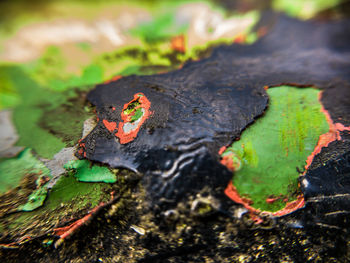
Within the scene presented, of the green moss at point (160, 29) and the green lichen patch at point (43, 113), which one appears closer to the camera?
the green lichen patch at point (43, 113)

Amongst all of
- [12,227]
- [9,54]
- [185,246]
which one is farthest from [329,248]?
[9,54]

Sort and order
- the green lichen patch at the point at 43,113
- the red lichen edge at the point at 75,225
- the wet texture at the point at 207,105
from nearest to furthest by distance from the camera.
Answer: the wet texture at the point at 207,105 < the red lichen edge at the point at 75,225 < the green lichen patch at the point at 43,113

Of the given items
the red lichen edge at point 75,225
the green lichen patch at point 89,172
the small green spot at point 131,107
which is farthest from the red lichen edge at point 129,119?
the red lichen edge at point 75,225

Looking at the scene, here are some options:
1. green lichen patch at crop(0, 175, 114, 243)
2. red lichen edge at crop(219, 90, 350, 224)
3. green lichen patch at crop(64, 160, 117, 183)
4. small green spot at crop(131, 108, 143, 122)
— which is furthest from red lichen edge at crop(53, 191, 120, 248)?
red lichen edge at crop(219, 90, 350, 224)

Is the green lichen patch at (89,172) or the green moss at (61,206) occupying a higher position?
the green lichen patch at (89,172)

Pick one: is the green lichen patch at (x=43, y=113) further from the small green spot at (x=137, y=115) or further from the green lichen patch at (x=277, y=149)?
the green lichen patch at (x=277, y=149)

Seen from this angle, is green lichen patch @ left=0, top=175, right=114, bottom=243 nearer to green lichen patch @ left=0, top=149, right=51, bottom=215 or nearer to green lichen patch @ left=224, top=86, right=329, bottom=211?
green lichen patch @ left=0, top=149, right=51, bottom=215
